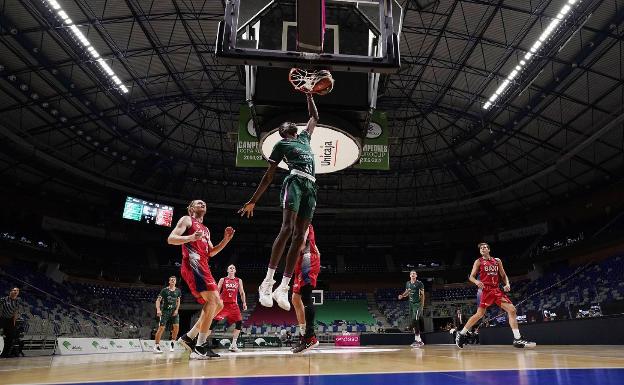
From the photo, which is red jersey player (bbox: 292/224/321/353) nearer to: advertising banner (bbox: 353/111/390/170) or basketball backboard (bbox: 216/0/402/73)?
basketball backboard (bbox: 216/0/402/73)

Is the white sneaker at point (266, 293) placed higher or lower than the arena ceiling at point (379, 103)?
lower

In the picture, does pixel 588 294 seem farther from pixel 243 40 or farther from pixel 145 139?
pixel 145 139

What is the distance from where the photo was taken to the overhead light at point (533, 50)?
14.9m

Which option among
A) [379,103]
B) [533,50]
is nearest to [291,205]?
[533,50]

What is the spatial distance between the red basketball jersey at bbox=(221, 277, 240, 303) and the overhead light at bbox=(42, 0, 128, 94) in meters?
12.1

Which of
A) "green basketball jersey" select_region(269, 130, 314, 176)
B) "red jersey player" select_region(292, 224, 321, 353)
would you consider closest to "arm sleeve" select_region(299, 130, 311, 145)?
"green basketball jersey" select_region(269, 130, 314, 176)

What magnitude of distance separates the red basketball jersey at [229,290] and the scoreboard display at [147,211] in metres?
21.0

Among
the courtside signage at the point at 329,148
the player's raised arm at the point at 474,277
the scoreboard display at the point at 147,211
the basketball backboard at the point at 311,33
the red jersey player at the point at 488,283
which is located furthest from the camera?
the scoreboard display at the point at 147,211

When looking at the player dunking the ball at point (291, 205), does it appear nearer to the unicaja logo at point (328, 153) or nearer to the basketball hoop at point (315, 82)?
the basketball hoop at point (315, 82)

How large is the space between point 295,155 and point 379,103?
64.0ft

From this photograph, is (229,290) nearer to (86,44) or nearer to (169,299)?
(169,299)

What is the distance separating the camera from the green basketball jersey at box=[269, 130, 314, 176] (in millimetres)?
4426

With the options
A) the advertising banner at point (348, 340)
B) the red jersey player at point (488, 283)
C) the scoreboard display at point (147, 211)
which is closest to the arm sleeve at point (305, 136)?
the red jersey player at point (488, 283)

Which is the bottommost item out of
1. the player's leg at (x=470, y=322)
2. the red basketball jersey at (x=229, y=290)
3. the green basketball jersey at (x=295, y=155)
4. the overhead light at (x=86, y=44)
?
the player's leg at (x=470, y=322)
